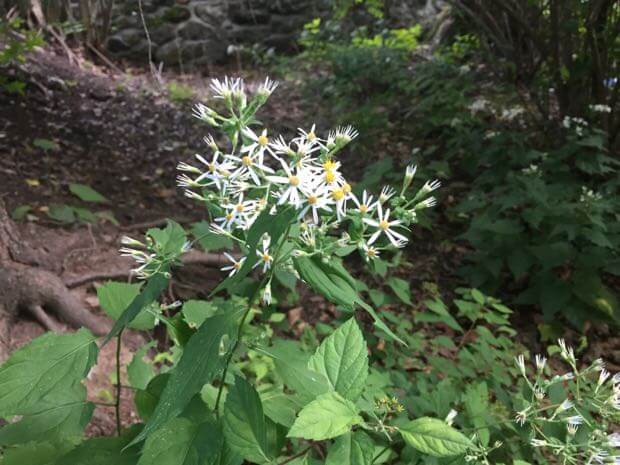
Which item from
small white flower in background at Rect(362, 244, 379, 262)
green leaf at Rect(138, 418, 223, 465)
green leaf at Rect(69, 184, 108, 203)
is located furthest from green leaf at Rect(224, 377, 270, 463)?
green leaf at Rect(69, 184, 108, 203)

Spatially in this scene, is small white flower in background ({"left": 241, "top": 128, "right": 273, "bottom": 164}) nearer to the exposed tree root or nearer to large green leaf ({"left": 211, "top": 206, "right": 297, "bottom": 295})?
large green leaf ({"left": 211, "top": 206, "right": 297, "bottom": 295})

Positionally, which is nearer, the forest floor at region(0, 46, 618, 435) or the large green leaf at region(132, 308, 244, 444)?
the large green leaf at region(132, 308, 244, 444)

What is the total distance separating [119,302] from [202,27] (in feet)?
25.5

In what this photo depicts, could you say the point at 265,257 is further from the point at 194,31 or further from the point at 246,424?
the point at 194,31

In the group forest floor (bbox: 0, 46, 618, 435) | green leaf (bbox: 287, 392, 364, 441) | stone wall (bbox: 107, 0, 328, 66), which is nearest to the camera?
green leaf (bbox: 287, 392, 364, 441)

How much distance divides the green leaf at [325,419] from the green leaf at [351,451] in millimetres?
38

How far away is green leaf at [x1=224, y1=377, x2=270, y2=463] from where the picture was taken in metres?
0.98

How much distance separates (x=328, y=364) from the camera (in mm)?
1083

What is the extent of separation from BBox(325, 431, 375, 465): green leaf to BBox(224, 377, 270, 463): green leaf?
0.49 feet

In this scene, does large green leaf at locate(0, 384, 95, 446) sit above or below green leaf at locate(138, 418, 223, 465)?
below

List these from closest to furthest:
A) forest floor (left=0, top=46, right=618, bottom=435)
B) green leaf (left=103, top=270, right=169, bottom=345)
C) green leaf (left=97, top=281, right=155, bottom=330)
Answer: green leaf (left=103, top=270, right=169, bottom=345), green leaf (left=97, top=281, right=155, bottom=330), forest floor (left=0, top=46, right=618, bottom=435)

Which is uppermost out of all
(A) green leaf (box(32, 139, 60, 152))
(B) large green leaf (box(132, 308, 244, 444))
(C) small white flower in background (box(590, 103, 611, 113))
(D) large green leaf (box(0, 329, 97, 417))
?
(B) large green leaf (box(132, 308, 244, 444))

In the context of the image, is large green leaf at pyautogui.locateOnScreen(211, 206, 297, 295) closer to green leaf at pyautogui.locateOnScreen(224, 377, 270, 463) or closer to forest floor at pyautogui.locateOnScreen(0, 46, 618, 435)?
green leaf at pyautogui.locateOnScreen(224, 377, 270, 463)

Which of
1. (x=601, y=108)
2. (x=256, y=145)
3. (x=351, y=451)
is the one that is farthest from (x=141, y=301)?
(x=601, y=108)
